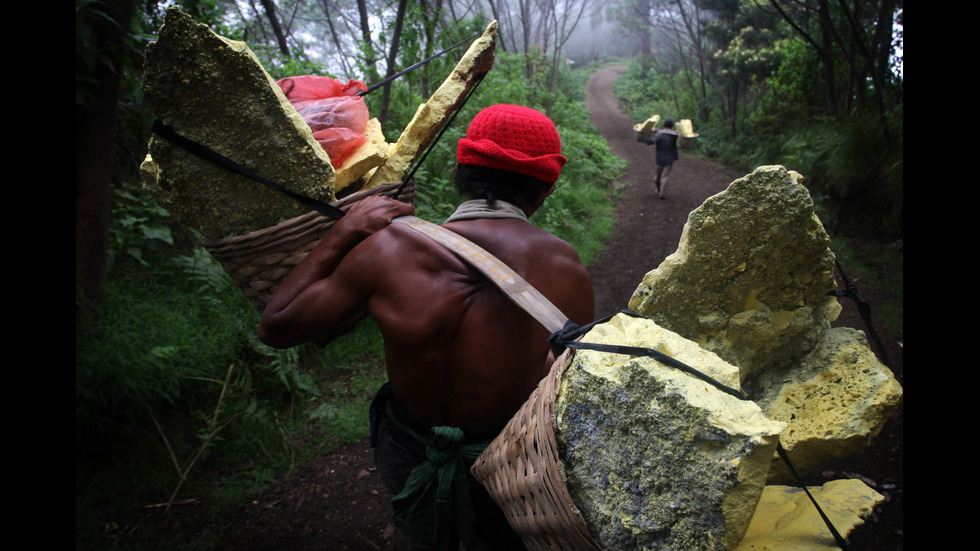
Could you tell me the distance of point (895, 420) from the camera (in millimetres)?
3451

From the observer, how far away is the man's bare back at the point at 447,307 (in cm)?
135

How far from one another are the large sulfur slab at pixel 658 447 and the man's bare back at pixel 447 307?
0.46 meters

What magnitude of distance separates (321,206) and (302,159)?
136 millimetres

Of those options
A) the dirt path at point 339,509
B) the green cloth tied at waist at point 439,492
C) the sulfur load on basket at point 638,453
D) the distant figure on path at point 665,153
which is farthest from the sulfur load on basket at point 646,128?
the sulfur load on basket at point 638,453

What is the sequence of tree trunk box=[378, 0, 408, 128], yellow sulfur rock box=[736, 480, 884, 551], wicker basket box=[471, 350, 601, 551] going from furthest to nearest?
tree trunk box=[378, 0, 408, 128] → yellow sulfur rock box=[736, 480, 884, 551] → wicker basket box=[471, 350, 601, 551]

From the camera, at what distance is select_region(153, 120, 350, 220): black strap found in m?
1.27

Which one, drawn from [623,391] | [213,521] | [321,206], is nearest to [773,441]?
[623,391]

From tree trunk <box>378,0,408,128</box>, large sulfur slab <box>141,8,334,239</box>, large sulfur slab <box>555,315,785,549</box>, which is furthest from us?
tree trunk <box>378,0,408,128</box>

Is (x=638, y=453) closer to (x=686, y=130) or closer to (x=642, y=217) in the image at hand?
(x=642, y=217)

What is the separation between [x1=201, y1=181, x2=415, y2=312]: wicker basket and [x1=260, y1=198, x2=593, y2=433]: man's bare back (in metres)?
0.06

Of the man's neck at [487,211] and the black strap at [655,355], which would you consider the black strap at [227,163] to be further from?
the black strap at [655,355]

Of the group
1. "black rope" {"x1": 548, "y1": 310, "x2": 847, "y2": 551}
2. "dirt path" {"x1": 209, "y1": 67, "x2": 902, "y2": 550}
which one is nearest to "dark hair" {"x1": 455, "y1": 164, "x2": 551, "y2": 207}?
"black rope" {"x1": 548, "y1": 310, "x2": 847, "y2": 551}

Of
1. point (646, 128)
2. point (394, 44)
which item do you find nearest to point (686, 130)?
point (646, 128)

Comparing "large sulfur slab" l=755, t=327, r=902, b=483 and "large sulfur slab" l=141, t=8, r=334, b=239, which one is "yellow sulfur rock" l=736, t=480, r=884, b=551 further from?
"large sulfur slab" l=141, t=8, r=334, b=239
